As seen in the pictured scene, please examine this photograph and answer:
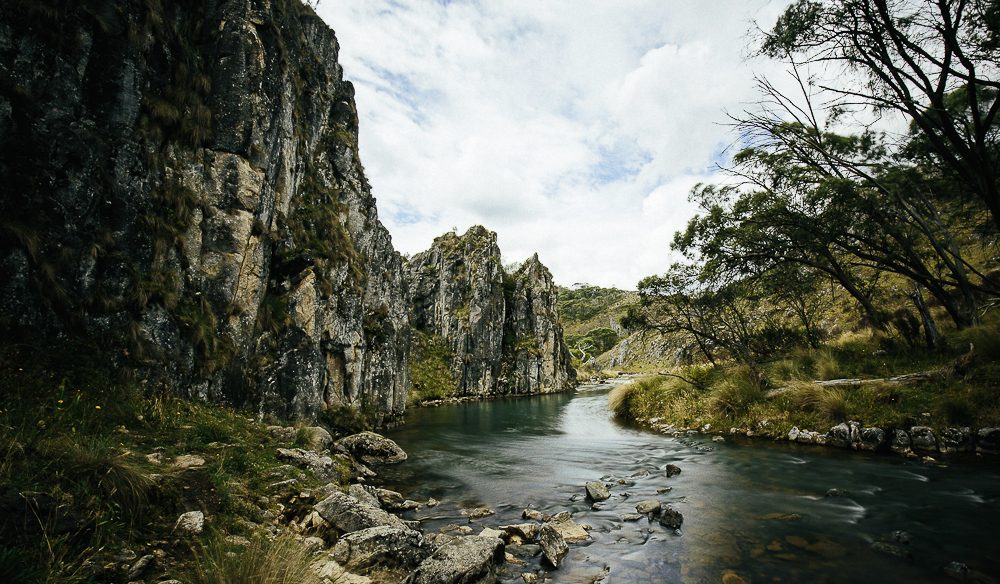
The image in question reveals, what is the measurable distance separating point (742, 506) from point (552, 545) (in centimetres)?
560

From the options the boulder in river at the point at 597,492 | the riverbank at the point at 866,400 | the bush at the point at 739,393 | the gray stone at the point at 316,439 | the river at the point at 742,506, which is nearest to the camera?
the river at the point at 742,506

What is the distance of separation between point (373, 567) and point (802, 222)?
60.6 ft

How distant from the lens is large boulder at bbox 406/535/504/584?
595 centimetres

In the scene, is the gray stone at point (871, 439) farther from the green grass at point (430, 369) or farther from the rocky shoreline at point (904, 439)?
the green grass at point (430, 369)

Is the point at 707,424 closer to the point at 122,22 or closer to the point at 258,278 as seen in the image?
the point at 258,278

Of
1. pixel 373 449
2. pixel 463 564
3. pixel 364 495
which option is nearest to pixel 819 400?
pixel 463 564

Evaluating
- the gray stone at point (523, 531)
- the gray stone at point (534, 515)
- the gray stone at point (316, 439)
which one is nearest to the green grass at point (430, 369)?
the gray stone at point (316, 439)

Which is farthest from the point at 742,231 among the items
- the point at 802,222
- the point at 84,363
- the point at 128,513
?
the point at 84,363

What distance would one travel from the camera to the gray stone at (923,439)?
12812 millimetres

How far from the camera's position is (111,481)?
5.66m

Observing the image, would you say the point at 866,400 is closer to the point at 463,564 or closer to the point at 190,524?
the point at 463,564

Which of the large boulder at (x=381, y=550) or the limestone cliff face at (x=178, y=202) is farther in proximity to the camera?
the limestone cliff face at (x=178, y=202)

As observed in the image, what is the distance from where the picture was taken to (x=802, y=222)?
16.1 m

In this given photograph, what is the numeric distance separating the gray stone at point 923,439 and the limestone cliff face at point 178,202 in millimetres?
23381
